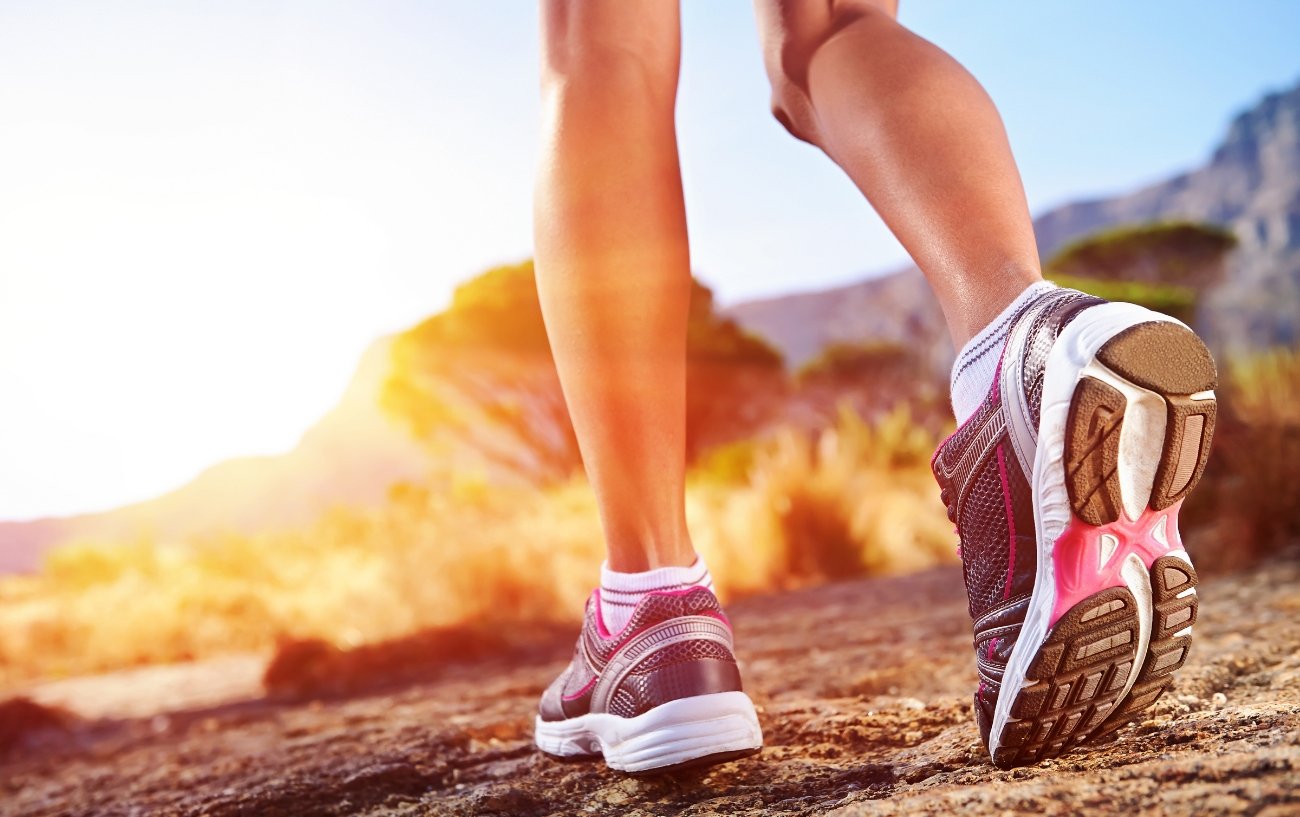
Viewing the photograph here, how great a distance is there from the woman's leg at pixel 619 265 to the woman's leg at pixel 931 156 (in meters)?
0.20

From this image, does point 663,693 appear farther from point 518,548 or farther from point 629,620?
point 518,548

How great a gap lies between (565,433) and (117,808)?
52.7ft

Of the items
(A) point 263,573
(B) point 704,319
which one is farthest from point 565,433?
(A) point 263,573

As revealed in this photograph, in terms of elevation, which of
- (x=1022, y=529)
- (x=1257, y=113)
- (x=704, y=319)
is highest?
(x=1257, y=113)

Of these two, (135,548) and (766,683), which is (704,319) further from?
(766,683)

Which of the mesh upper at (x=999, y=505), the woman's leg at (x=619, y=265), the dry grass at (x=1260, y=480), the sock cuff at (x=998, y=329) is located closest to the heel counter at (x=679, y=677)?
the woman's leg at (x=619, y=265)

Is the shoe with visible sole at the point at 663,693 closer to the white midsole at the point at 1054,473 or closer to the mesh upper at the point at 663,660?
the mesh upper at the point at 663,660

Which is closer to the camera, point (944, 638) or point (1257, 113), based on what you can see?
point (944, 638)

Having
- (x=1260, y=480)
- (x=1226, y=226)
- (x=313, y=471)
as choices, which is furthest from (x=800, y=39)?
(x=1226, y=226)

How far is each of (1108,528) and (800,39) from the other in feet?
2.18

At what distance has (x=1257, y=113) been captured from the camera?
191 feet

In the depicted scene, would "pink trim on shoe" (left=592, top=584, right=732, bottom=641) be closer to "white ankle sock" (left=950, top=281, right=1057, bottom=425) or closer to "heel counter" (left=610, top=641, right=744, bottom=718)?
"heel counter" (left=610, top=641, right=744, bottom=718)

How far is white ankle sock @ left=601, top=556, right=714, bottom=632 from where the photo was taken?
3.42 feet

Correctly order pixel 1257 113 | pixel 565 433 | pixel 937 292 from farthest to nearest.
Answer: pixel 1257 113
pixel 565 433
pixel 937 292
